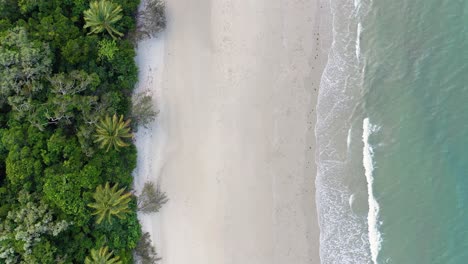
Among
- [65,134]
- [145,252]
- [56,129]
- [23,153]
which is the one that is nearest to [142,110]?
[65,134]

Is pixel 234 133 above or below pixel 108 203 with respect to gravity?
above

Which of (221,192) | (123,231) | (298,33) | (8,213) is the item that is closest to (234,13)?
(298,33)

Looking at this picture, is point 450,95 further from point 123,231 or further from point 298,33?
point 123,231

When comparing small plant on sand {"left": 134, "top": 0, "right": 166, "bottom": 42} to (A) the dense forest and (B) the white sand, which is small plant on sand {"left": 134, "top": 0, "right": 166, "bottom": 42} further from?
(A) the dense forest

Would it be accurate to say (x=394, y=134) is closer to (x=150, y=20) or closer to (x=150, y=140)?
(x=150, y=140)

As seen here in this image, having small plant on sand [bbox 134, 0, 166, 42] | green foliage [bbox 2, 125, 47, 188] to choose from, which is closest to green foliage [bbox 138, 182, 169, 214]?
green foliage [bbox 2, 125, 47, 188]

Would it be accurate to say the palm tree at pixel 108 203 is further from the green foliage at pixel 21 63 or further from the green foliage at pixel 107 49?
the green foliage at pixel 107 49

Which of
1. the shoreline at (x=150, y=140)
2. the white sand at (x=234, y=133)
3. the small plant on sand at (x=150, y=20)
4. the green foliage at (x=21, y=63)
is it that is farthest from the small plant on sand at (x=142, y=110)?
the green foliage at (x=21, y=63)
